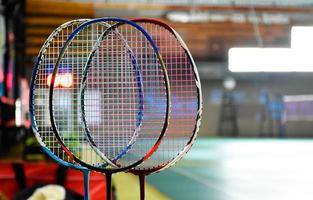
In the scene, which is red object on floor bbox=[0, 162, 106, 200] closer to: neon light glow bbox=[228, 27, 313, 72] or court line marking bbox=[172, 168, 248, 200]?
court line marking bbox=[172, 168, 248, 200]

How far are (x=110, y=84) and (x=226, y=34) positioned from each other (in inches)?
483

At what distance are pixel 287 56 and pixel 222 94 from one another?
5.62 m

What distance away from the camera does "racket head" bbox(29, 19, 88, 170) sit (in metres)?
1.58

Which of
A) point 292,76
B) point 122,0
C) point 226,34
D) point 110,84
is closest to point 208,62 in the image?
point 226,34

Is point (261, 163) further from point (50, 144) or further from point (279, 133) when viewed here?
point (279, 133)

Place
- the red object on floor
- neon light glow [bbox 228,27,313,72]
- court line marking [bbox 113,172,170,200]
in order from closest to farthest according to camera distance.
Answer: the red object on floor, court line marking [bbox 113,172,170,200], neon light glow [bbox 228,27,313,72]

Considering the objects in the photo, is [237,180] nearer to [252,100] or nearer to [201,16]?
[201,16]

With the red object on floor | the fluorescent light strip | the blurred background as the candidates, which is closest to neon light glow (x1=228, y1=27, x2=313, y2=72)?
the blurred background

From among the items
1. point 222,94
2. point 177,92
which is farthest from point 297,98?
point 177,92

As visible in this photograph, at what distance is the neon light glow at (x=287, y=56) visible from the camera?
1083 cm

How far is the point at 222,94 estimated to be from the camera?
16.9m

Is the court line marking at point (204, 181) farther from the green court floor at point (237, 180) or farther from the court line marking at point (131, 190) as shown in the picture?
the court line marking at point (131, 190)

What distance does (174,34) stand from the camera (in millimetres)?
1554

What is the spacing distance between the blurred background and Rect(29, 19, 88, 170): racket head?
3.47 feet
